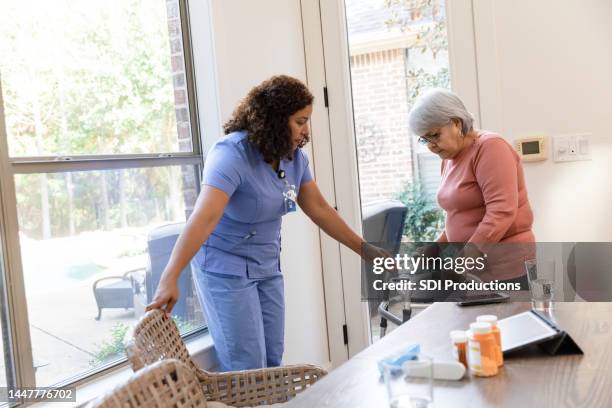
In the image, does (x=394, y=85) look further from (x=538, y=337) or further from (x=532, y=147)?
(x=538, y=337)

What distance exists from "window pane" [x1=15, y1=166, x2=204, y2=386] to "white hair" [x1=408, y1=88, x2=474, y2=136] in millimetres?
1123

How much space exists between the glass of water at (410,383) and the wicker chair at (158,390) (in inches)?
16.6

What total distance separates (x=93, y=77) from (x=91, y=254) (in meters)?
0.68

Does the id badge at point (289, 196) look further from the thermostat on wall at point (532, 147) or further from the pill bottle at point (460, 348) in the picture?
the thermostat on wall at point (532, 147)

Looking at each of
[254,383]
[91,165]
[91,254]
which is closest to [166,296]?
[254,383]

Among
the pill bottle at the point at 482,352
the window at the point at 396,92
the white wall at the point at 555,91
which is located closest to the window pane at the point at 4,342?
the pill bottle at the point at 482,352

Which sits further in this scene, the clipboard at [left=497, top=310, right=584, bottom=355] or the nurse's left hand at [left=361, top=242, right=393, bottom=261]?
the nurse's left hand at [left=361, top=242, right=393, bottom=261]

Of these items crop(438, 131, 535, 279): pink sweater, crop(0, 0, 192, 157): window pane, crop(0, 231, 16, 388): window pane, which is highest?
crop(0, 0, 192, 157): window pane

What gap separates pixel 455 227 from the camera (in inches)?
97.7

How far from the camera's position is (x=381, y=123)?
3.51 metres

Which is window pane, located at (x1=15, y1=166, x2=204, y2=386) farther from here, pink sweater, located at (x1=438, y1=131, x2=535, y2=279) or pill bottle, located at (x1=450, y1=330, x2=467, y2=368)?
pill bottle, located at (x1=450, y1=330, x2=467, y2=368)

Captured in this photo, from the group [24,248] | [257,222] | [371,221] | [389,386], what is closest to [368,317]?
[371,221]

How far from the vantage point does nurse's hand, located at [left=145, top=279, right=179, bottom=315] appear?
1.90 meters

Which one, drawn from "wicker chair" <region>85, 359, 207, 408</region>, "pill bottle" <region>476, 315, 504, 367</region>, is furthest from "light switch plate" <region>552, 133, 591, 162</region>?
"wicker chair" <region>85, 359, 207, 408</region>
